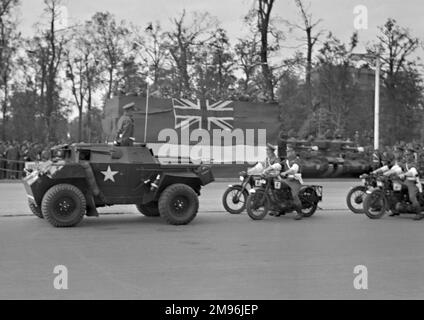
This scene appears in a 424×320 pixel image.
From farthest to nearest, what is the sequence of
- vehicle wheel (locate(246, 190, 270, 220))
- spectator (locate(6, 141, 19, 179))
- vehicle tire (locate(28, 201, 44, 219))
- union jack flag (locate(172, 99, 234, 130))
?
1. union jack flag (locate(172, 99, 234, 130))
2. spectator (locate(6, 141, 19, 179))
3. vehicle wheel (locate(246, 190, 270, 220))
4. vehicle tire (locate(28, 201, 44, 219))

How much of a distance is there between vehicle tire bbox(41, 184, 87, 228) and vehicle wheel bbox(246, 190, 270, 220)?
3.66m

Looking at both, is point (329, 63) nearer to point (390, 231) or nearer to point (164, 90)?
point (164, 90)

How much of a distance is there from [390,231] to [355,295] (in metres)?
5.91

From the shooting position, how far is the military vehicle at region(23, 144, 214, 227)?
12.1m

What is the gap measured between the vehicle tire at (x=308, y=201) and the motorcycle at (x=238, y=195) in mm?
1176

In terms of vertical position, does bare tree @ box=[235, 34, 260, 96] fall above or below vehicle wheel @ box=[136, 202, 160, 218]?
above

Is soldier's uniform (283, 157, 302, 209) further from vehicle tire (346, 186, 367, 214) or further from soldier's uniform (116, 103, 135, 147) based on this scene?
soldier's uniform (116, 103, 135, 147)

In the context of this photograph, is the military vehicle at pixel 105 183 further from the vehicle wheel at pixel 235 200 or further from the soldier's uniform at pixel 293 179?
the soldier's uniform at pixel 293 179

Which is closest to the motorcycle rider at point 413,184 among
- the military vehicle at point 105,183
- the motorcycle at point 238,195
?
the motorcycle at point 238,195

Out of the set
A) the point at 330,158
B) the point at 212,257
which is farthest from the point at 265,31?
the point at 212,257

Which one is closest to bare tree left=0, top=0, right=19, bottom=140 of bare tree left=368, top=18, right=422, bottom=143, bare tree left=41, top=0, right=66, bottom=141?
bare tree left=41, top=0, right=66, bottom=141

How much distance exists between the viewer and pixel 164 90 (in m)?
36.6

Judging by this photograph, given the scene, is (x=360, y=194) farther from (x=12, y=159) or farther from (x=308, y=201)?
(x=12, y=159)

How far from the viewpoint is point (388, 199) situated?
592 inches
